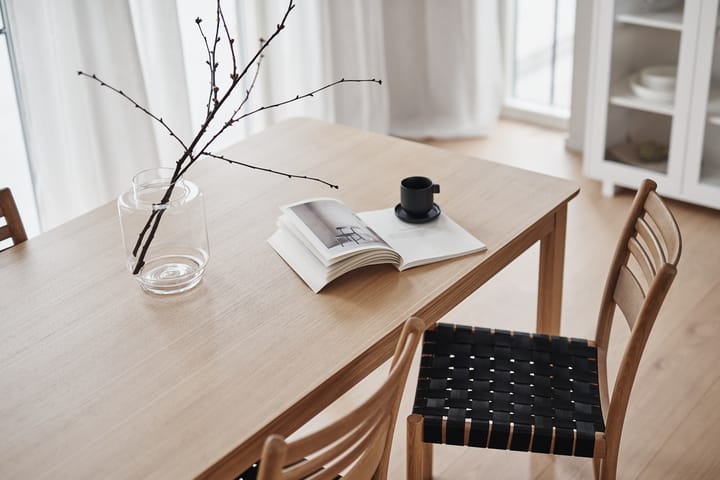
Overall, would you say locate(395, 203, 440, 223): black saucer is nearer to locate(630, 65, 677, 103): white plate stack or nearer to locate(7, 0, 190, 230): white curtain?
locate(7, 0, 190, 230): white curtain

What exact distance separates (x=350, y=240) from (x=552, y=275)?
0.64 metres

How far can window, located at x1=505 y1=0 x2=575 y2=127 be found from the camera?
13.8 feet

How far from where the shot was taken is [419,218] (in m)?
1.96

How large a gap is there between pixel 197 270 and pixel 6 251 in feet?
1.52

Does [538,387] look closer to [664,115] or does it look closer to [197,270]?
[197,270]

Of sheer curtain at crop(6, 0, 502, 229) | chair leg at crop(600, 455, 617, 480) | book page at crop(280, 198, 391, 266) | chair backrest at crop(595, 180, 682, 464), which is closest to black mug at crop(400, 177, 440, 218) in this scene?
book page at crop(280, 198, 391, 266)

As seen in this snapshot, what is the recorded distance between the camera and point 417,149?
2350 mm

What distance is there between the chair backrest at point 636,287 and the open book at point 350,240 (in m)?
0.34

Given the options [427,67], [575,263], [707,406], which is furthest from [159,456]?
[427,67]

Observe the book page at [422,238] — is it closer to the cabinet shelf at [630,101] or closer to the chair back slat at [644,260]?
the chair back slat at [644,260]

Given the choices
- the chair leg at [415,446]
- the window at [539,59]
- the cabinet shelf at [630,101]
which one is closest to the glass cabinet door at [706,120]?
the cabinet shelf at [630,101]

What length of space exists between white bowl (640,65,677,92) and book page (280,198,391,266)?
74.6 inches

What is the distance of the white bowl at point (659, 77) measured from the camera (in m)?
3.36

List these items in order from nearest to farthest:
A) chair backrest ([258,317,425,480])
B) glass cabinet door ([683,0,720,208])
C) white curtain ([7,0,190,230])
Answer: chair backrest ([258,317,425,480]) → white curtain ([7,0,190,230]) → glass cabinet door ([683,0,720,208])
